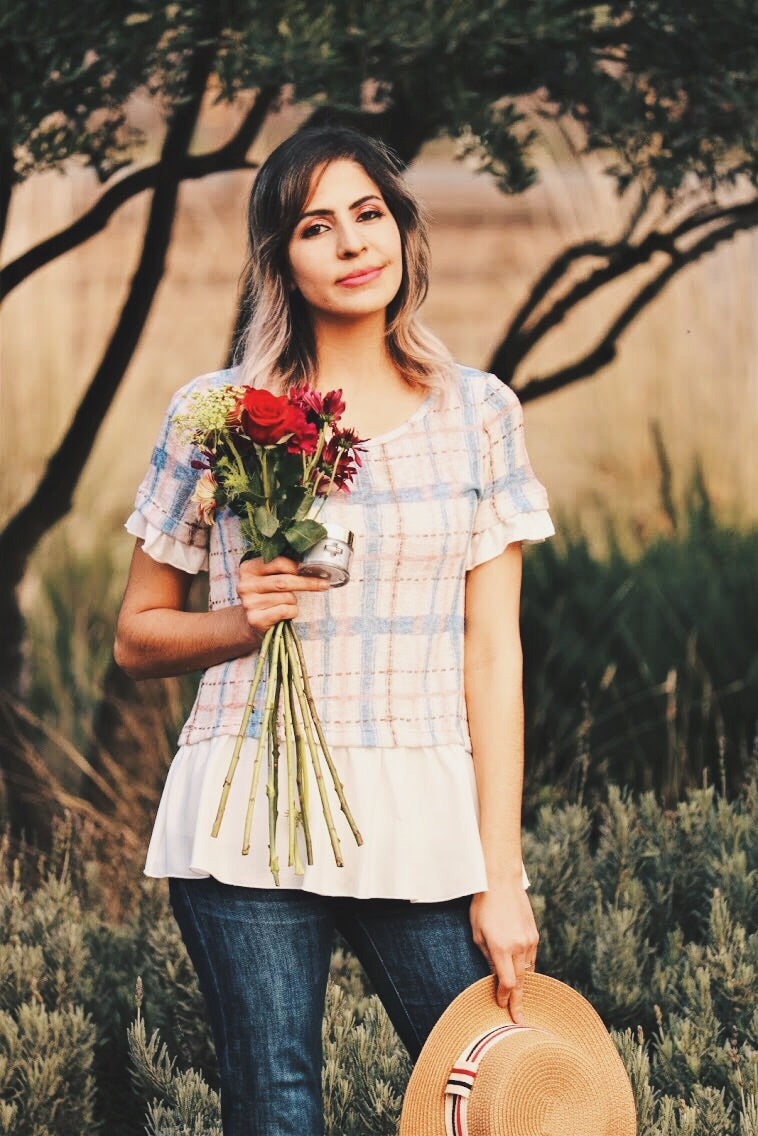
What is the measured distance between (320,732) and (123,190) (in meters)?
3.18

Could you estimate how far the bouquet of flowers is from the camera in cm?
213

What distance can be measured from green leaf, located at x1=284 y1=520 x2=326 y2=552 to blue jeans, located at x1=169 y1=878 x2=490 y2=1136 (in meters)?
0.49

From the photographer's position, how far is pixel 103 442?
6.42 m

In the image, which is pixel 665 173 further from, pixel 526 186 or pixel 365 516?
pixel 365 516

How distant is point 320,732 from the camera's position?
2.17 meters

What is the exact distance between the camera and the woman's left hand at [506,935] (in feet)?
7.29

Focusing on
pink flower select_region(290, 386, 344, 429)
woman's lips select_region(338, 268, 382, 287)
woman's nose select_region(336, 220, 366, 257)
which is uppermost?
woman's nose select_region(336, 220, 366, 257)

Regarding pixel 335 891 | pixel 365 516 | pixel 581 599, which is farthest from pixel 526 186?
pixel 335 891

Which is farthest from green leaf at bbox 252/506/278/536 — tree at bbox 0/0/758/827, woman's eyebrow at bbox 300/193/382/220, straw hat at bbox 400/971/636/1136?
tree at bbox 0/0/758/827

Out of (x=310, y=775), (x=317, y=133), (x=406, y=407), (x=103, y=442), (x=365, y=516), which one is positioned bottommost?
(x=310, y=775)

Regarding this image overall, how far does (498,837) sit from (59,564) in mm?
4054

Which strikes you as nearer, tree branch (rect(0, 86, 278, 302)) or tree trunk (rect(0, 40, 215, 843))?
tree branch (rect(0, 86, 278, 302))

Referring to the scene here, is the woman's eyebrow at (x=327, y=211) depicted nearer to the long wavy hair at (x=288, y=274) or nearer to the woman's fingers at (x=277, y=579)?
the long wavy hair at (x=288, y=274)

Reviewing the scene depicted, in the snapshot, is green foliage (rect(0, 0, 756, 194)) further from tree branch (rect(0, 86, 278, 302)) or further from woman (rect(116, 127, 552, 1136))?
woman (rect(116, 127, 552, 1136))
